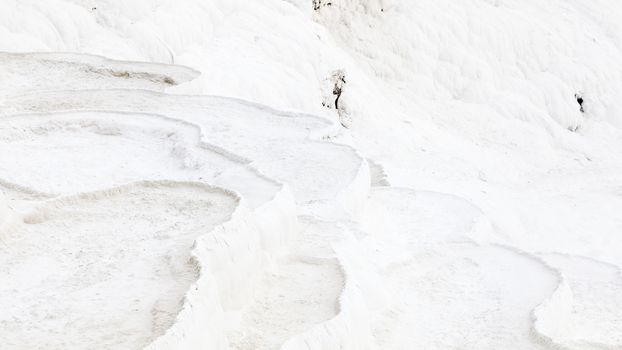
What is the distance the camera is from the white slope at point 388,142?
30.7 ft

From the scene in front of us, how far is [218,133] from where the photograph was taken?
44.2ft

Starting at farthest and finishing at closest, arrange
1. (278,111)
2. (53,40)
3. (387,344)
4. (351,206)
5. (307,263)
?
(53,40) → (278,111) → (351,206) → (307,263) → (387,344)

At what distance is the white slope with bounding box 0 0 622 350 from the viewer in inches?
368

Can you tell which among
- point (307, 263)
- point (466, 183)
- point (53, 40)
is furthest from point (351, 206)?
point (53, 40)

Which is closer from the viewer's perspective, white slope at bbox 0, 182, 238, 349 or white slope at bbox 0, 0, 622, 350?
white slope at bbox 0, 182, 238, 349

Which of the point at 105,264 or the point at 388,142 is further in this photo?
the point at 388,142

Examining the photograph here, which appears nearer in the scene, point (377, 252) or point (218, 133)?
point (377, 252)

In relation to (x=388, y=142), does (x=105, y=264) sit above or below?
above

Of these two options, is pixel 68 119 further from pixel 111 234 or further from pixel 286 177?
pixel 111 234

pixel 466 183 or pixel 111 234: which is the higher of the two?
pixel 111 234

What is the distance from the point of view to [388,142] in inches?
815

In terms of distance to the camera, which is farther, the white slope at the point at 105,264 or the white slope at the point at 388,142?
the white slope at the point at 388,142

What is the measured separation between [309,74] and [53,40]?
6361 millimetres

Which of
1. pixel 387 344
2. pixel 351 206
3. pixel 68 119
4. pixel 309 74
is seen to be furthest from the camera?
pixel 309 74
